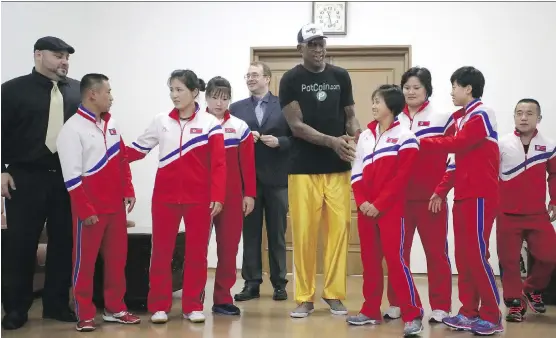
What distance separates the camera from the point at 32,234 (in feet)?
10.2

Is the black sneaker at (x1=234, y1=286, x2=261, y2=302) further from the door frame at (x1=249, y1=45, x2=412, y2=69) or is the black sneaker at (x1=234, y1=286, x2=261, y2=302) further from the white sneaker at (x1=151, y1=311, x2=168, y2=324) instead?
the door frame at (x1=249, y1=45, x2=412, y2=69)

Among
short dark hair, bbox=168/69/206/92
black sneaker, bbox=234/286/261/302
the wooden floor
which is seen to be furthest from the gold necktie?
black sneaker, bbox=234/286/261/302

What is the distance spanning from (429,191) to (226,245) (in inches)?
46.4

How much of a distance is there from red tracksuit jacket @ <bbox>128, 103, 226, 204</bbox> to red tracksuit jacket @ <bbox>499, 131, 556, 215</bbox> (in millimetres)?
1717

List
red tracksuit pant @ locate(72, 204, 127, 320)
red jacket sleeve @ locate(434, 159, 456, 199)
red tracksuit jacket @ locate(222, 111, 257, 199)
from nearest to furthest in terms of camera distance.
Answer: red tracksuit pant @ locate(72, 204, 127, 320), red jacket sleeve @ locate(434, 159, 456, 199), red tracksuit jacket @ locate(222, 111, 257, 199)

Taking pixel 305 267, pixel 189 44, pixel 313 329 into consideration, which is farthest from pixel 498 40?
pixel 313 329

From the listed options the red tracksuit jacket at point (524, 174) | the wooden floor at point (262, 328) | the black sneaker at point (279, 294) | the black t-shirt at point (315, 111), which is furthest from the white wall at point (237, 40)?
the black t-shirt at point (315, 111)

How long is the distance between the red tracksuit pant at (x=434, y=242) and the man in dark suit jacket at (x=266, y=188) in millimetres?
1078

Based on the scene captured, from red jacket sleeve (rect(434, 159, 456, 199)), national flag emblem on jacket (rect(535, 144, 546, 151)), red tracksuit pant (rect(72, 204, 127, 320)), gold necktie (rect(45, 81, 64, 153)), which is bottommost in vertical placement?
red tracksuit pant (rect(72, 204, 127, 320))

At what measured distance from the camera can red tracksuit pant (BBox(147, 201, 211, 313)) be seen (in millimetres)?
3121

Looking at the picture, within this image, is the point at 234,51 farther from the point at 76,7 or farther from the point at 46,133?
the point at 46,133

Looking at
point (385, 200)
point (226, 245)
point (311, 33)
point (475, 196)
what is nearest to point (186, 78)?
point (311, 33)

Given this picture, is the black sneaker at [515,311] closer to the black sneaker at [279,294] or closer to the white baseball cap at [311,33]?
the black sneaker at [279,294]

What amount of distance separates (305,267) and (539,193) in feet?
4.80
